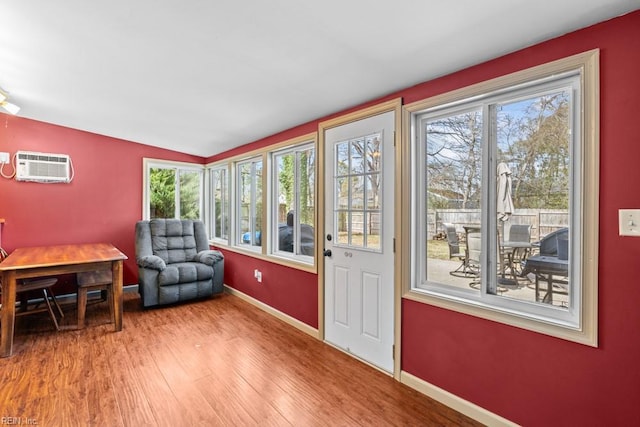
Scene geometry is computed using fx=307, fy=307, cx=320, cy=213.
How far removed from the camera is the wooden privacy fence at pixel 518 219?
5.54 feet

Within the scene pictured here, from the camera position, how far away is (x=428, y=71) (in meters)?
2.01

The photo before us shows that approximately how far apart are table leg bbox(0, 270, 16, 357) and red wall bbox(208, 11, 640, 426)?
3.50 metres

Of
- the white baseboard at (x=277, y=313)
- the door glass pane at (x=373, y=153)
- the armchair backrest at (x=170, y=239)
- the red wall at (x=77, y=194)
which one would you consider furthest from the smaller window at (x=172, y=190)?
the door glass pane at (x=373, y=153)

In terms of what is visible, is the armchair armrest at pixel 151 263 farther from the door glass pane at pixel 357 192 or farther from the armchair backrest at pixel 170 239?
the door glass pane at pixel 357 192

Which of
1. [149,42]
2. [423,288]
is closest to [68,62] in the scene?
[149,42]

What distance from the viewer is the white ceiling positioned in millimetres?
1493

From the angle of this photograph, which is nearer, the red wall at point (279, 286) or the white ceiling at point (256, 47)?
the white ceiling at point (256, 47)

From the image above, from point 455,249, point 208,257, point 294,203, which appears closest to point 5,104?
point 208,257

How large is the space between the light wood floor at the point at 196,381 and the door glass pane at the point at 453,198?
0.90m

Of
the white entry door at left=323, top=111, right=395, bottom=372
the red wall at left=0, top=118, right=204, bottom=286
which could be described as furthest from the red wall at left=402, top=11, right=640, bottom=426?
the red wall at left=0, top=118, right=204, bottom=286

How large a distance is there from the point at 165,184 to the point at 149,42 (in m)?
3.52

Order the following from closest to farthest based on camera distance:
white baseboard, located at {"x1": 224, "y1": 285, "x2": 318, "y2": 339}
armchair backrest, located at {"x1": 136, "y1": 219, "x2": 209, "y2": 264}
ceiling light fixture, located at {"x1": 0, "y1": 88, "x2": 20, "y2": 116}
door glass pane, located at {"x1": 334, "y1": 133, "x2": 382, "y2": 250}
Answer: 1. door glass pane, located at {"x1": 334, "y1": 133, "x2": 382, "y2": 250}
2. ceiling light fixture, located at {"x1": 0, "y1": 88, "x2": 20, "y2": 116}
3. white baseboard, located at {"x1": 224, "y1": 285, "x2": 318, "y2": 339}
4. armchair backrest, located at {"x1": 136, "y1": 219, "x2": 209, "y2": 264}

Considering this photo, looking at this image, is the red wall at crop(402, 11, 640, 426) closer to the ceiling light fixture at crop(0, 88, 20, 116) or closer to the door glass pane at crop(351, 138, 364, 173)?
the door glass pane at crop(351, 138, 364, 173)

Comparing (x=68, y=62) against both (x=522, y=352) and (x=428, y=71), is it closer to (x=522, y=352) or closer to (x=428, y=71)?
(x=428, y=71)
